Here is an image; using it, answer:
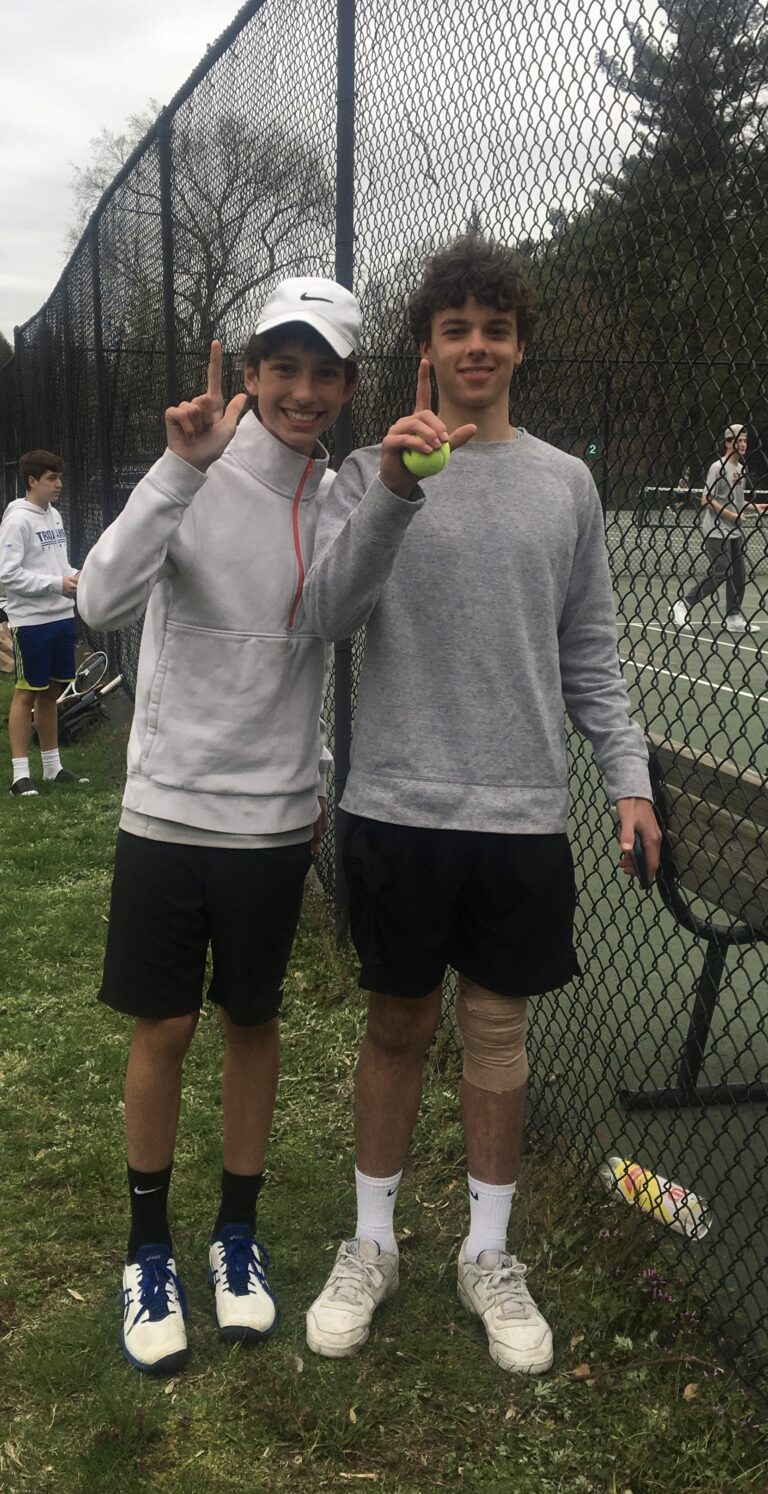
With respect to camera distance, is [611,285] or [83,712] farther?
[83,712]

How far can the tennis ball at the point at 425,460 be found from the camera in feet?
5.93

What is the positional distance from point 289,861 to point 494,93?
171cm

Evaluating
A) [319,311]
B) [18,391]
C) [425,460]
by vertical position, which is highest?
[319,311]

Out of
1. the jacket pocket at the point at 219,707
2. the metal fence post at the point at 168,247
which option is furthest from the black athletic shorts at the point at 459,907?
the metal fence post at the point at 168,247

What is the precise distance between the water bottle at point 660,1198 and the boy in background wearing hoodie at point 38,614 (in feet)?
14.4

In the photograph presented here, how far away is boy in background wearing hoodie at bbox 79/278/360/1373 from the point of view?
2109 mm

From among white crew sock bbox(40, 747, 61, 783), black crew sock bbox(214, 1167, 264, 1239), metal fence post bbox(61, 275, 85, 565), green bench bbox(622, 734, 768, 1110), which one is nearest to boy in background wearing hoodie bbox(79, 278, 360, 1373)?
black crew sock bbox(214, 1167, 264, 1239)

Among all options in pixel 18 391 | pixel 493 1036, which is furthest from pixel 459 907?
pixel 18 391

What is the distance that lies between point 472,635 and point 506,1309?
1289 millimetres

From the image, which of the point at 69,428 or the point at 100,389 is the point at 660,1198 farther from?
the point at 69,428

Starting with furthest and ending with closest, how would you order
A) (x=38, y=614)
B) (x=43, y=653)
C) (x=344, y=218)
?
(x=38, y=614), (x=43, y=653), (x=344, y=218)

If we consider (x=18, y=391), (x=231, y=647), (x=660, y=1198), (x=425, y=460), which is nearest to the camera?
(x=425, y=460)

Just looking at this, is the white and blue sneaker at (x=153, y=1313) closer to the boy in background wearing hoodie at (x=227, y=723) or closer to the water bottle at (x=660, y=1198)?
the boy in background wearing hoodie at (x=227, y=723)

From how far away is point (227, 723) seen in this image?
2150 millimetres
